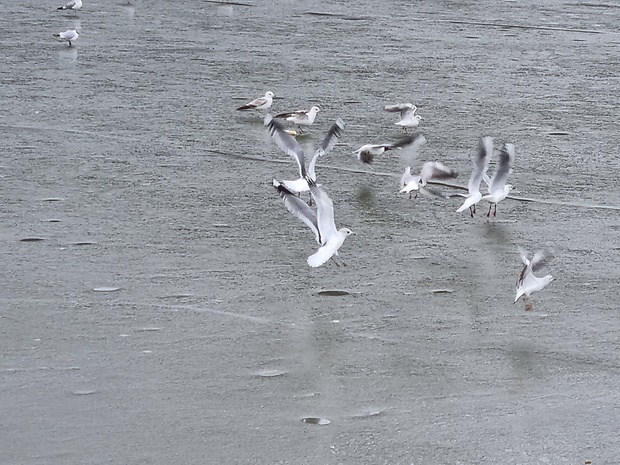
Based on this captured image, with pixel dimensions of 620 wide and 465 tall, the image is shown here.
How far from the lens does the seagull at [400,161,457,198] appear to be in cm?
793

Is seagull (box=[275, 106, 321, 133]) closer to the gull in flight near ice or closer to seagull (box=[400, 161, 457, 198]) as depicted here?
the gull in flight near ice

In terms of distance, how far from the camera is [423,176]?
807 cm

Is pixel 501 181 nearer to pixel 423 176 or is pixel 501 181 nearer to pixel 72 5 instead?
pixel 423 176

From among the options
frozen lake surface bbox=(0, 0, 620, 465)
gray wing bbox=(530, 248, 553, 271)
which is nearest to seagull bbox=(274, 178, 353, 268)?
frozen lake surface bbox=(0, 0, 620, 465)

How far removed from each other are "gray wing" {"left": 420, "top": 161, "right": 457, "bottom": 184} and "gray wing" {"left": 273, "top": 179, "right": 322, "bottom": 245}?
131 centimetres

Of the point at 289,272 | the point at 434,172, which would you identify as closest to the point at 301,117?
the point at 434,172

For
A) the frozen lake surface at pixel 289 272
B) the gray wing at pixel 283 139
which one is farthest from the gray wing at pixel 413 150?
the gray wing at pixel 283 139

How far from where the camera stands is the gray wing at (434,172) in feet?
26.5

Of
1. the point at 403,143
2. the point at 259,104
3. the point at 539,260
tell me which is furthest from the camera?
the point at 259,104

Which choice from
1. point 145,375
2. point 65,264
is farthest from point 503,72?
point 145,375

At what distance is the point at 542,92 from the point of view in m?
11.1

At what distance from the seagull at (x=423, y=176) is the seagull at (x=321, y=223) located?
3.69 ft

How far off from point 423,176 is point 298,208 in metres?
1.41

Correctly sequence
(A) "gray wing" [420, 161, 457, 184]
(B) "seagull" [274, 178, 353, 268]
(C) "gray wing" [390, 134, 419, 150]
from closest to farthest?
(B) "seagull" [274, 178, 353, 268] < (A) "gray wing" [420, 161, 457, 184] < (C) "gray wing" [390, 134, 419, 150]
